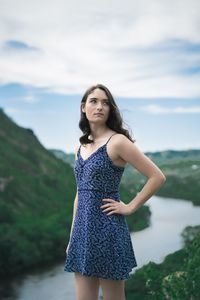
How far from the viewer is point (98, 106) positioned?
8.54 ft

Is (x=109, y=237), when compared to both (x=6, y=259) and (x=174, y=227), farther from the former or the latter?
(x=174, y=227)

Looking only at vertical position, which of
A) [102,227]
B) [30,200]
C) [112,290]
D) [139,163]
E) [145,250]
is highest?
[30,200]

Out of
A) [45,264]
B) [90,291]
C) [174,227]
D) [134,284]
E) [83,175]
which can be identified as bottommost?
[90,291]

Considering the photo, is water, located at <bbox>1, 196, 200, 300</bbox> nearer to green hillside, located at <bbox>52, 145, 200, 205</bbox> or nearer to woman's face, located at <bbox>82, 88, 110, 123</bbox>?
green hillside, located at <bbox>52, 145, 200, 205</bbox>

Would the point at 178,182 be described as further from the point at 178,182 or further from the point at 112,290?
the point at 112,290

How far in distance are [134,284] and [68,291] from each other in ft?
22.1

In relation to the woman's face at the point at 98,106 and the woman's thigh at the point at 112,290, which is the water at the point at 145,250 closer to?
the woman's thigh at the point at 112,290

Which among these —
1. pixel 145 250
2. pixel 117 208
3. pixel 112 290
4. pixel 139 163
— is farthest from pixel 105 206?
pixel 145 250

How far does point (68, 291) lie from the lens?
98.8 ft

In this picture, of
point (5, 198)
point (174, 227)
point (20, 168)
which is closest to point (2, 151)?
point (20, 168)

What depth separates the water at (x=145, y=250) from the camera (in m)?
30.2

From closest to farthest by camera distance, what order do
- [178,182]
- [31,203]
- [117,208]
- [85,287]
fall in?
[117,208] < [85,287] < [31,203] < [178,182]

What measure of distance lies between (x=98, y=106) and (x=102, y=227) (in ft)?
1.96

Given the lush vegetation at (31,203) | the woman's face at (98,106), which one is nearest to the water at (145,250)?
the lush vegetation at (31,203)
